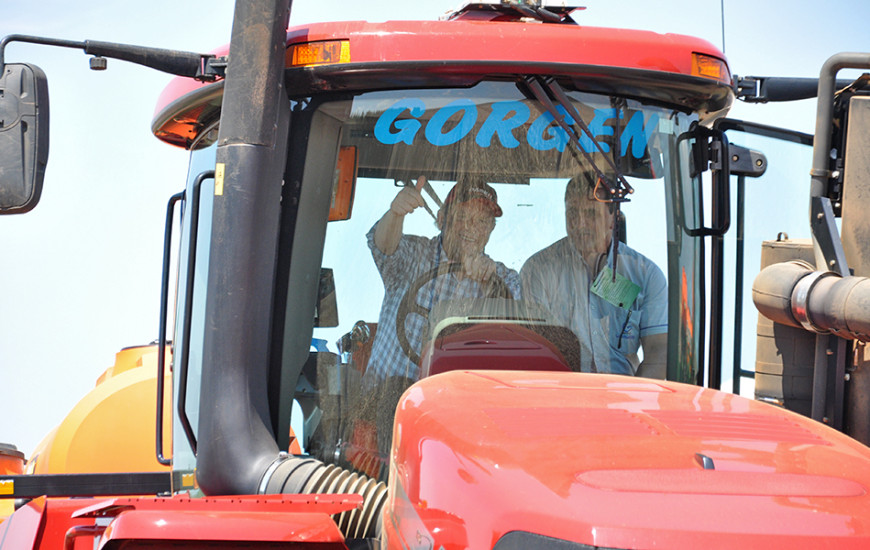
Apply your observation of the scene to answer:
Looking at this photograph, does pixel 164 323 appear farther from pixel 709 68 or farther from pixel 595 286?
pixel 709 68

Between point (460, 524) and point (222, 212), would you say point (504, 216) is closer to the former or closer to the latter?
point (222, 212)

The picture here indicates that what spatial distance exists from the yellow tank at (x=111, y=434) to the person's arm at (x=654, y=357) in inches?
90.6

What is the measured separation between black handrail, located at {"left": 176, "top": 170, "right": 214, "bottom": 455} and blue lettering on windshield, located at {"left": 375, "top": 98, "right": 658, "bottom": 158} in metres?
0.63

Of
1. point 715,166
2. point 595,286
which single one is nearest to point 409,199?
point 595,286

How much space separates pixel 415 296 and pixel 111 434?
7.49 feet

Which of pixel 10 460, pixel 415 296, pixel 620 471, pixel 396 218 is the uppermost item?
pixel 396 218

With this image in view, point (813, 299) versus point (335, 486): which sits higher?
point (813, 299)

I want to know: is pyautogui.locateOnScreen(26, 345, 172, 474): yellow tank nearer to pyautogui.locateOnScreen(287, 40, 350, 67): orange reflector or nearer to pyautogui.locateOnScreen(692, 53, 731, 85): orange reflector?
pyautogui.locateOnScreen(287, 40, 350, 67): orange reflector

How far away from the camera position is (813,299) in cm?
224

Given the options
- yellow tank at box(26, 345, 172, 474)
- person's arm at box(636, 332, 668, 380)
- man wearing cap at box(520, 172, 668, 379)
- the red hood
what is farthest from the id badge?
yellow tank at box(26, 345, 172, 474)

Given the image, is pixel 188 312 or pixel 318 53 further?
pixel 188 312

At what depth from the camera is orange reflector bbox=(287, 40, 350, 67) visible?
95.3 inches

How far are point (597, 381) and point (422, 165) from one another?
79 centimetres

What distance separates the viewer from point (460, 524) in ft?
4.76
